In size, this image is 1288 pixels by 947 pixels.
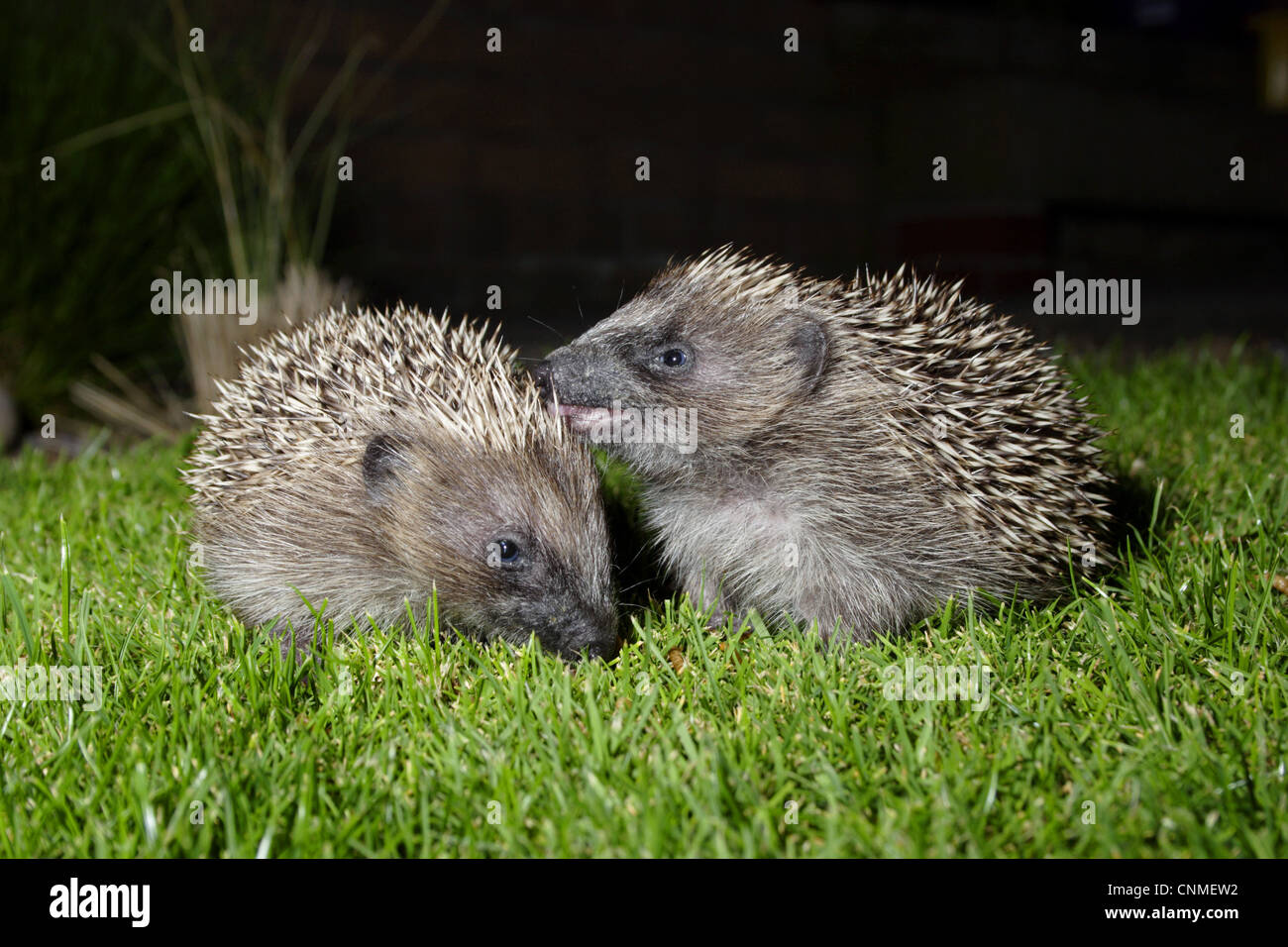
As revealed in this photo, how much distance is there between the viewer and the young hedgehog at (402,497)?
300 cm

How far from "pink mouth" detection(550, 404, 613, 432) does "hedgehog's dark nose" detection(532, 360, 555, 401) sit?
0.14 ft

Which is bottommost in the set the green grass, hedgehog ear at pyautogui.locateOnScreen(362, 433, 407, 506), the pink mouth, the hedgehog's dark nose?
the green grass

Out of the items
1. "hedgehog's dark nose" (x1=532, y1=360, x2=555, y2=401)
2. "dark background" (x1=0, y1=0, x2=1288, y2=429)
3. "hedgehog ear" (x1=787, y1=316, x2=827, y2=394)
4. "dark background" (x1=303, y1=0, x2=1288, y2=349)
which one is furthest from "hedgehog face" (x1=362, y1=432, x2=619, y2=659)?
"dark background" (x1=303, y1=0, x2=1288, y2=349)

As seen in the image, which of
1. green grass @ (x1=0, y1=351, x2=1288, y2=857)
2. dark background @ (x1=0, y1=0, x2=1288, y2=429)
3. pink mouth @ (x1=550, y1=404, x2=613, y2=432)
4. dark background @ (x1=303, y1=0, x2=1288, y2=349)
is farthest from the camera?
dark background @ (x1=303, y1=0, x2=1288, y2=349)

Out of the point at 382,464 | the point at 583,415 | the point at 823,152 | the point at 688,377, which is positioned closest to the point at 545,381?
the point at 583,415

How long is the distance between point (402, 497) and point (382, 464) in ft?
0.40

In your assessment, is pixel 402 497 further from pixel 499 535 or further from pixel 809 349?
pixel 809 349

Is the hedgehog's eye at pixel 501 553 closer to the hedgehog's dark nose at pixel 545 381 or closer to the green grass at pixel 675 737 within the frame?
the green grass at pixel 675 737

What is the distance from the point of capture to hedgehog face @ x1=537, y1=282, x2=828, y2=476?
3262mm

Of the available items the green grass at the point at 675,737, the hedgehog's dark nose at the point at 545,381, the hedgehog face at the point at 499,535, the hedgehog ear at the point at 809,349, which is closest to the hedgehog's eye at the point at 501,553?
the hedgehog face at the point at 499,535

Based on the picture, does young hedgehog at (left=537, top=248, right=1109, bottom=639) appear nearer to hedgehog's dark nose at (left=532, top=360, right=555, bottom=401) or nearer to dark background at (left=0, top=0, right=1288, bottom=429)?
hedgehog's dark nose at (left=532, top=360, right=555, bottom=401)

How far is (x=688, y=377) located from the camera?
334 centimetres
